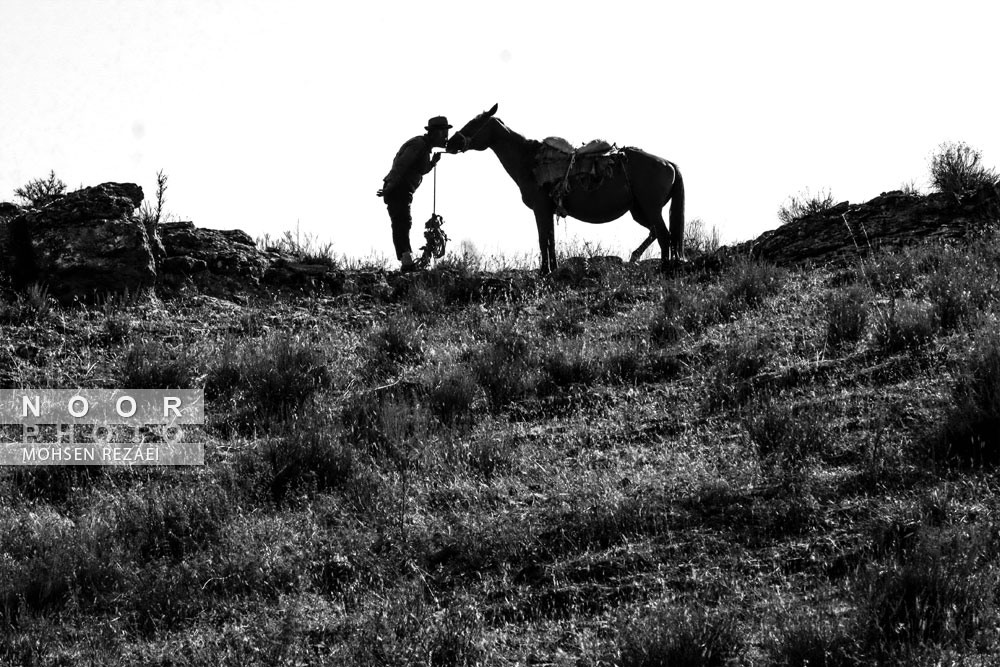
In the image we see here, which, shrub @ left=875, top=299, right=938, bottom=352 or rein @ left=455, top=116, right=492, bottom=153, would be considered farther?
rein @ left=455, top=116, right=492, bottom=153

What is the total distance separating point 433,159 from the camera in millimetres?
17812

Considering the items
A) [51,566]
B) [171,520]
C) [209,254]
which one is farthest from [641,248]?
[51,566]

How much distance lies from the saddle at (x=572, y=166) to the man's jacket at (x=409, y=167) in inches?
60.1

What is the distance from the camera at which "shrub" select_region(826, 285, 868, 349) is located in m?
13.5

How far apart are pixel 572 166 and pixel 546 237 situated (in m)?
0.99

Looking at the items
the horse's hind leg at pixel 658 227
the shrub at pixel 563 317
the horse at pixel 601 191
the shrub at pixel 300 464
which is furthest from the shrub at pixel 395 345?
the horse's hind leg at pixel 658 227

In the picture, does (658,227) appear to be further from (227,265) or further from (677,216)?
(227,265)

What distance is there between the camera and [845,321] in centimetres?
1366

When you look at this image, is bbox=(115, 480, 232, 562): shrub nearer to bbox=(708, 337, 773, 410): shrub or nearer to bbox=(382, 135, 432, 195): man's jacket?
bbox=(708, 337, 773, 410): shrub

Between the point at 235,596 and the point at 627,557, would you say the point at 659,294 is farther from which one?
the point at 235,596

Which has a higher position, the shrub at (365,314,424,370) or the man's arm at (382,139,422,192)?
the man's arm at (382,139,422,192)

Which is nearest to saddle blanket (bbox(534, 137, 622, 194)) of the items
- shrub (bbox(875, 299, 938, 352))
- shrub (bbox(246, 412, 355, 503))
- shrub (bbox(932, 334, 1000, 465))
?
shrub (bbox(875, 299, 938, 352))

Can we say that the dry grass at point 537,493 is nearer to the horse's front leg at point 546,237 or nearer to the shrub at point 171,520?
the shrub at point 171,520

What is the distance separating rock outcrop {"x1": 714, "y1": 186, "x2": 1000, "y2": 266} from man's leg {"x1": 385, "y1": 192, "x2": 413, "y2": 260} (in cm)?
413
